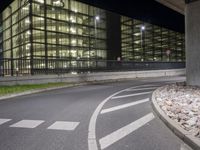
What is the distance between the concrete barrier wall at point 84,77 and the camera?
17423mm

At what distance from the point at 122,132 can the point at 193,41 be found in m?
10.0

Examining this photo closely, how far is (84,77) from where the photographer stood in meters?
23.2

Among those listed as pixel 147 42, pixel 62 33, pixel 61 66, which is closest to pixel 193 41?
pixel 61 66

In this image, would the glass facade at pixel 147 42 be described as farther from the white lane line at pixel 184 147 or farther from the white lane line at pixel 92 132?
the white lane line at pixel 184 147

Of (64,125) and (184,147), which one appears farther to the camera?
(64,125)

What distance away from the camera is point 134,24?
60969mm

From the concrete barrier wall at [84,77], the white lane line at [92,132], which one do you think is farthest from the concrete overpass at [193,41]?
the concrete barrier wall at [84,77]

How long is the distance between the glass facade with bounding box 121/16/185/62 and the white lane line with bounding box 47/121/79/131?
49.4 meters

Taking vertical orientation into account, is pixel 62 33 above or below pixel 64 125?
above

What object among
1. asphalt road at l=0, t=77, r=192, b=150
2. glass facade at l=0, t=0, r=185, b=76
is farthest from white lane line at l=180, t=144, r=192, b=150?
glass facade at l=0, t=0, r=185, b=76

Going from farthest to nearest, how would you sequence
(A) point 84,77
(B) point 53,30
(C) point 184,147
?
1. (B) point 53,30
2. (A) point 84,77
3. (C) point 184,147

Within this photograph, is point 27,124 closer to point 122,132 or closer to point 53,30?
point 122,132

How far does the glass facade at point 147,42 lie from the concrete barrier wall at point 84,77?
75.5 ft

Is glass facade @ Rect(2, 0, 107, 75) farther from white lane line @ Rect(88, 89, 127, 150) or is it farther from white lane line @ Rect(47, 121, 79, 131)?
white lane line @ Rect(47, 121, 79, 131)
